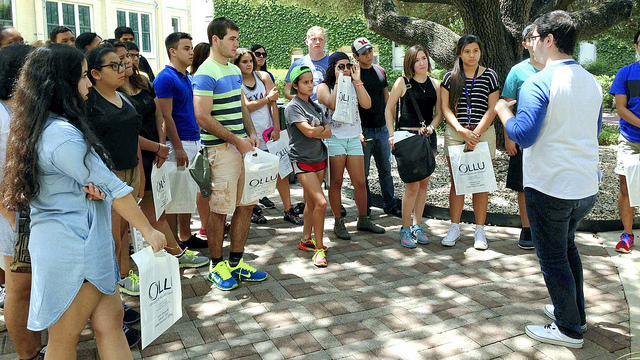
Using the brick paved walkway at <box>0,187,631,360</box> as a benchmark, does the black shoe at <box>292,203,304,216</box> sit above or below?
above

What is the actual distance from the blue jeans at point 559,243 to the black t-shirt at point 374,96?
2926 millimetres

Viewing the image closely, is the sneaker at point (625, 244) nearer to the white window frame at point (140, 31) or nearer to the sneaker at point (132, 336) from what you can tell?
the sneaker at point (132, 336)

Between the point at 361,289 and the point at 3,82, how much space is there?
9.38ft

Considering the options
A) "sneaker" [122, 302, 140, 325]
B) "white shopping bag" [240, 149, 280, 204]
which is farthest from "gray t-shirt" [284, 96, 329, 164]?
"sneaker" [122, 302, 140, 325]

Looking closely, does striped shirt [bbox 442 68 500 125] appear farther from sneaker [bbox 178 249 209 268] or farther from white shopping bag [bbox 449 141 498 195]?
sneaker [bbox 178 249 209 268]

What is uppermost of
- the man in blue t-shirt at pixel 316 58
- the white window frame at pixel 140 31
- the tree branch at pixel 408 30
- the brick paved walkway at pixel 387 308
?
the white window frame at pixel 140 31

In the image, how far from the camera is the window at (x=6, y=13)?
22297mm

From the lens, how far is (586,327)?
379 centimetres

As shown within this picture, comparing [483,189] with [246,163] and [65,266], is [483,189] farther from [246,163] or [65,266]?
[65,266]

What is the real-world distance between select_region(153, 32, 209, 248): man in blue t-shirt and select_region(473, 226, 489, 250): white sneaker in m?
2.73

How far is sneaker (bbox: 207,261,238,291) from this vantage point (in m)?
4.55

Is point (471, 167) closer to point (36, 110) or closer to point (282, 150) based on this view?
point (282, 150)

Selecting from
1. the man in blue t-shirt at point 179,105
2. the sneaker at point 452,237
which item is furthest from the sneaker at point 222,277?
the sneaker at point 452,237

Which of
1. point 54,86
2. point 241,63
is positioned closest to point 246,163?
point 241,63
